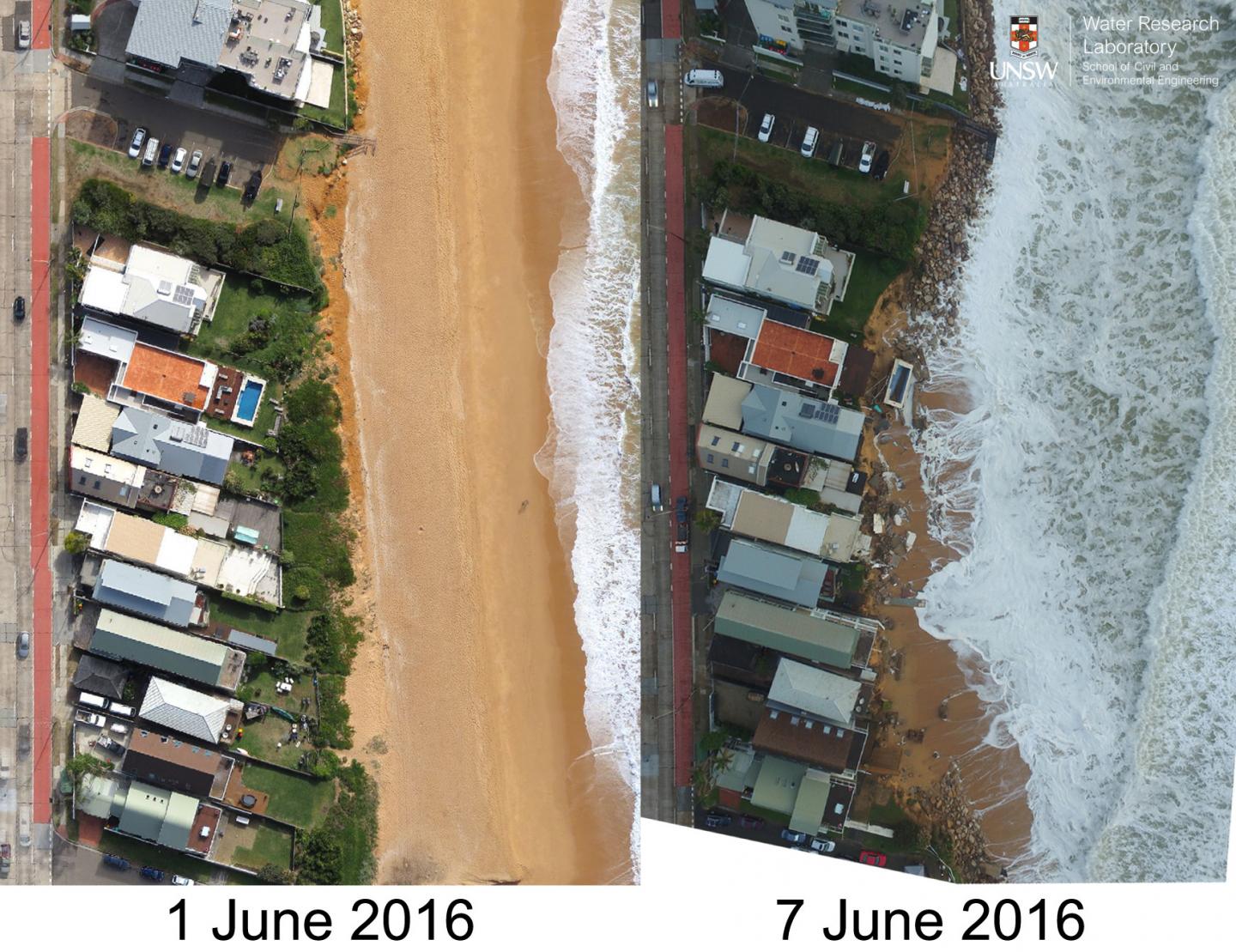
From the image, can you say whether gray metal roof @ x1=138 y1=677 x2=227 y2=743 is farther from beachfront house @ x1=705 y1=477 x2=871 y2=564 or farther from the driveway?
beachfront house @ x1=705 y1=477 x2=871 y2=564

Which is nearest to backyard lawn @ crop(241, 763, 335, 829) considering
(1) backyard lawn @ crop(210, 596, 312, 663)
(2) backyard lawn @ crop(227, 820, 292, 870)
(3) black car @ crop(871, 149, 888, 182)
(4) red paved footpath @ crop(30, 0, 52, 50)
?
(2) backyard lawn @ crop(227, 820, 292, 870)

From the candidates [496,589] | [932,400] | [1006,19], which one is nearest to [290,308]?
[496,589]

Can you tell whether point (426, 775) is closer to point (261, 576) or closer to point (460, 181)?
point (261, 576)

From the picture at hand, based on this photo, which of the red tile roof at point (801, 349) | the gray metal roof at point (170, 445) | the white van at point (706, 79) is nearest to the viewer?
the gray metal roof at point (170, 445)

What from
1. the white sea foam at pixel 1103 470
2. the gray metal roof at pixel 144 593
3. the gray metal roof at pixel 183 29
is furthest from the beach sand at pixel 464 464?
the white sea foam at pixel 1103 470

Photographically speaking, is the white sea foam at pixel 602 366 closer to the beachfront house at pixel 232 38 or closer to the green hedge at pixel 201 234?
the beachfront house at pixel 232 38

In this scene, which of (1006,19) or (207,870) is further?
(1006,19)

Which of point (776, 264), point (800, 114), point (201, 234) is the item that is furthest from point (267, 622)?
point (800, 114)
